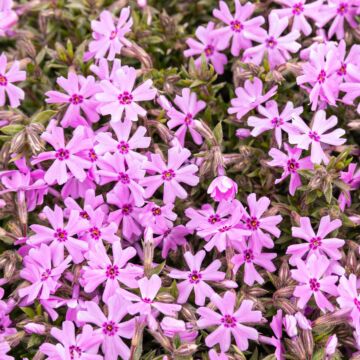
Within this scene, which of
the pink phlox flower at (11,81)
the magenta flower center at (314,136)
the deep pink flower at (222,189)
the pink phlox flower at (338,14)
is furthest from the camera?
the pink phlox flower at (338,14)

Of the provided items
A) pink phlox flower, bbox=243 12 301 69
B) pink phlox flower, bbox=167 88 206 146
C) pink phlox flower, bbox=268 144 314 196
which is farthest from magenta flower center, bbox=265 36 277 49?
pink phlox flower, bbox=268 144 314 196

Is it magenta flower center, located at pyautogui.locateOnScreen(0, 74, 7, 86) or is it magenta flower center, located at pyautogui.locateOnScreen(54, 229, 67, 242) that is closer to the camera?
magenta flower center, located at pyautogui.locateOnScreen(54, 229, 67, 242)

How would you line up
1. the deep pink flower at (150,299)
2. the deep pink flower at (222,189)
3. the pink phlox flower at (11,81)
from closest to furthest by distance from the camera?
the deep pink flower at (150,299), the deep pink flower at (222,189), the pink phlox flower at (11,81)

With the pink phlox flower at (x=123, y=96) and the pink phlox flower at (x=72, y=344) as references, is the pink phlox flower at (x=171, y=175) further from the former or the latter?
the pink phlox flower at (x=72, y=344)

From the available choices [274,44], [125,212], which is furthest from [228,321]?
[274,44]

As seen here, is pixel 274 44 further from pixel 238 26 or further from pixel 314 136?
pixel 314 136

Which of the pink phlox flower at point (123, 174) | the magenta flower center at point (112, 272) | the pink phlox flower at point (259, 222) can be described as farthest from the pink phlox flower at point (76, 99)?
the pink phlox flower at point (259, 222)

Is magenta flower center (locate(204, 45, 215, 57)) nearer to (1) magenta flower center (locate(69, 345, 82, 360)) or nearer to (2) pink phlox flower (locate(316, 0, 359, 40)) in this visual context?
(2) pink phlox flower (locate(316, 0, 359, 40))
